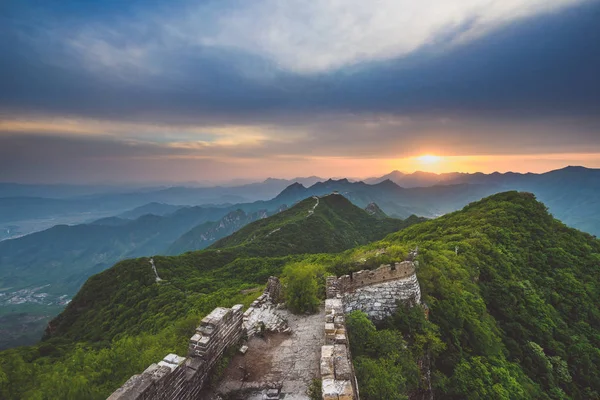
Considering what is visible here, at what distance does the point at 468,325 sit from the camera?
16.4 m

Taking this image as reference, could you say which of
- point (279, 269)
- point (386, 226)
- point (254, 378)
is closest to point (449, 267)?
point (254, 378)

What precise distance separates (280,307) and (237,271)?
43.2m

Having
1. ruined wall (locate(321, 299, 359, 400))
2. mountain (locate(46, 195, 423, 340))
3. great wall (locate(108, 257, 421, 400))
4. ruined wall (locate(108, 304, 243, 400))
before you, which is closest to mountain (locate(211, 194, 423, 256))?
mountain (locate(46, 195, 423, 340))

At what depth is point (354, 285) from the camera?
14.9 m

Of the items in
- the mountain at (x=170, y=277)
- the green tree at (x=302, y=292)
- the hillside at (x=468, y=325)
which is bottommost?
the mountain at (x=170, y=277)

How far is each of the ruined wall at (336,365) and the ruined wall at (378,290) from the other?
13.1 ft

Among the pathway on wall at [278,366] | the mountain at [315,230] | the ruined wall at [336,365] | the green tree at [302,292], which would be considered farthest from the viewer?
the mountain at [315,230]

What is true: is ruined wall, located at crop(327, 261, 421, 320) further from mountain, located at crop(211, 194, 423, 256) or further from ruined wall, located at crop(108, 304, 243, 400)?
mountain, located at crop(211, 194, 423, 256)

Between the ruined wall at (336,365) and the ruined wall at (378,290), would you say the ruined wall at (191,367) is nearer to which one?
the ruined wall at (336,365)

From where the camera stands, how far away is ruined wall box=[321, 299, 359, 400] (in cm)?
635

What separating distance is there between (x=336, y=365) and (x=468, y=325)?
12852mm

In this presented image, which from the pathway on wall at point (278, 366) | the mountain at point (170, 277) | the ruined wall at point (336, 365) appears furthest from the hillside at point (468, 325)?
the pathway on wall at point (278, 366)

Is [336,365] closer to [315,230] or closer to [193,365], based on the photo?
[193,365]

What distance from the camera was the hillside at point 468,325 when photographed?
11.3 meters
